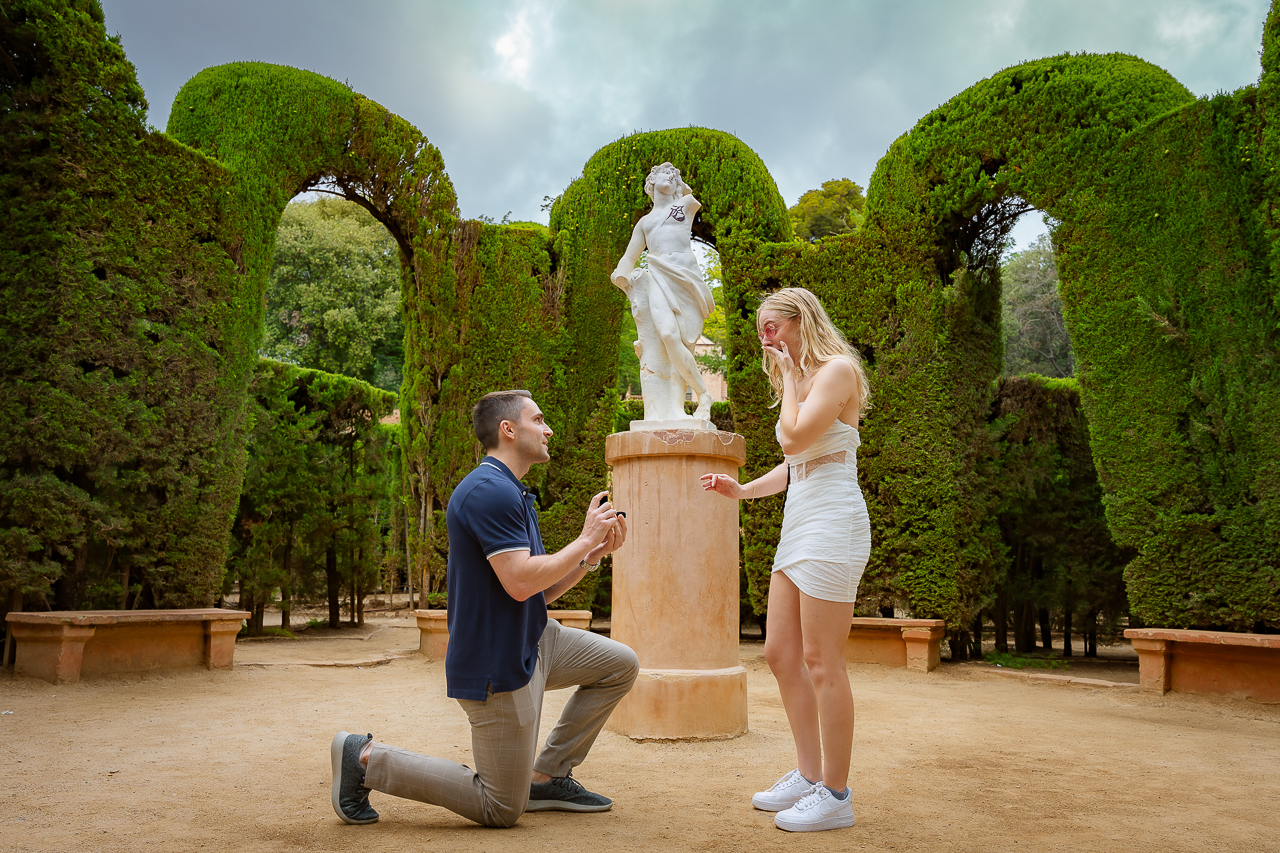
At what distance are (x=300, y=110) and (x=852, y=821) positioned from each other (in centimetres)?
860

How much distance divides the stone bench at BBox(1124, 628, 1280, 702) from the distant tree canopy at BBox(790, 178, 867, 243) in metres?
15.3

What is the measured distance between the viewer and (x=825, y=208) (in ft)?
67.2

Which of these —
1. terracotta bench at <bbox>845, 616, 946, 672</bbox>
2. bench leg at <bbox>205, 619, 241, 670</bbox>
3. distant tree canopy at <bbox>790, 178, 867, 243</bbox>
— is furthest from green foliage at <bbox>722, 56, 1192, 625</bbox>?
distant tree canopy at <bbox>790, 178, 867, 243</bbox>

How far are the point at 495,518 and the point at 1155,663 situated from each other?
6520 millimetres

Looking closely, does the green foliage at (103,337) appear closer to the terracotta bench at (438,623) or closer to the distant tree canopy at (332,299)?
the terracotta bench at (438,623)

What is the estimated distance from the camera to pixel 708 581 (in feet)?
15.0

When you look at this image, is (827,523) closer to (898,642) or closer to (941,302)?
(898,642)

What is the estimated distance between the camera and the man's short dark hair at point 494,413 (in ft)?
9.17

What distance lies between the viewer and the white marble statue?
213 inches

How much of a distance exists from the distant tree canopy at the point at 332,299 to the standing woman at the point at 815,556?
17610 mm

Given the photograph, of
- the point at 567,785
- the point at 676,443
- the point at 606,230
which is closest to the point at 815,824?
the point at 567,785

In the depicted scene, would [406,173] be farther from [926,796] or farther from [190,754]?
[926,796]

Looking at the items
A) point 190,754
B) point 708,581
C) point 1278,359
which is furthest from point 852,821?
point 1278,359

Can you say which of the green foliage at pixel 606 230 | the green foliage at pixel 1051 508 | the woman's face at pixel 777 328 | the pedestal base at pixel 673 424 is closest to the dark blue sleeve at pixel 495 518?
the woman's face at pixel 777 328
